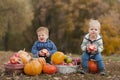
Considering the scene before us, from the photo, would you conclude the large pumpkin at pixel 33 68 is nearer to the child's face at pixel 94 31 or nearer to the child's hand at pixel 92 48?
the child's hand at pixel 92 48

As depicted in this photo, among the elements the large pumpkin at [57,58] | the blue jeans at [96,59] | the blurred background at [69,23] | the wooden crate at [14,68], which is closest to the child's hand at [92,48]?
the blue jeans at [96,59]

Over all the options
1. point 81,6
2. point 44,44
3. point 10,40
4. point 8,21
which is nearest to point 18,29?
point 8,21

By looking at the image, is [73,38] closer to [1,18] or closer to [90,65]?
[1,18]

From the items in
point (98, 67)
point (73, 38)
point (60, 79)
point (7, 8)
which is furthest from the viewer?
point (73, 38)

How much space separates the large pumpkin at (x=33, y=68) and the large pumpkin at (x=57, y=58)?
44 centimetres

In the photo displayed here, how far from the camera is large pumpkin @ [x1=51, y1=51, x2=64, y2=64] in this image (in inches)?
334

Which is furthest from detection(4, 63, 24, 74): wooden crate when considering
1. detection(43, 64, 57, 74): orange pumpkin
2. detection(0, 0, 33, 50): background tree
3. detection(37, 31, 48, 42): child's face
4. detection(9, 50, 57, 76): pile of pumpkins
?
detection(0, 0, 33, 50): background tree

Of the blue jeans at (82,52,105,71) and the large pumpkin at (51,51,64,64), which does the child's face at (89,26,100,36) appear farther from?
the large pumpkin at (51,51,64,64)

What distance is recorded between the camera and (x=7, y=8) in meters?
38.3

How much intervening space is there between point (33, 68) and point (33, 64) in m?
0.12

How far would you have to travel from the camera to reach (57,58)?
8.49m

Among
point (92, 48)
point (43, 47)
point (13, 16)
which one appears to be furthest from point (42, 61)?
point (13, 16)

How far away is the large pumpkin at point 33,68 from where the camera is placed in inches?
318

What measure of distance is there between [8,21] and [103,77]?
31606mm
